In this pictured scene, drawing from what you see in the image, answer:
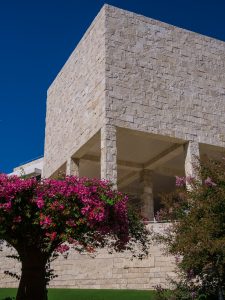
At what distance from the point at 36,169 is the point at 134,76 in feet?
58.8

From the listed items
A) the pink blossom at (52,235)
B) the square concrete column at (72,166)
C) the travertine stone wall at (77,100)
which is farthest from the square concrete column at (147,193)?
the pink blossom at (52,235)

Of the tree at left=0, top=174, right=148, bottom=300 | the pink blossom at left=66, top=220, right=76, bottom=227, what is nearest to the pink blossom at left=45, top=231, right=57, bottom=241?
the tree at left=0, top=174, right=148, bottom=300

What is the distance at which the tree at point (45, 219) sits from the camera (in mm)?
9672

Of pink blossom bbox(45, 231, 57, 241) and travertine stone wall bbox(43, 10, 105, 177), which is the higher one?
travertine stone wall bbox(43, 10, 105, 177)

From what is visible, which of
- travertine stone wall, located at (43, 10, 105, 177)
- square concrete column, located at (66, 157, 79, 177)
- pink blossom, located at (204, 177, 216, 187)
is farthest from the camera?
square concrete column, located at (66, 157, 79, 177)

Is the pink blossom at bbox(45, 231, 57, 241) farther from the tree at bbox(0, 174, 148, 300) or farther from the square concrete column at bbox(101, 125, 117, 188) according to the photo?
the square concrete column at bbox(101, 125, 117, 188)

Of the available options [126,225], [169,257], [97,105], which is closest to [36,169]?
[97,105]

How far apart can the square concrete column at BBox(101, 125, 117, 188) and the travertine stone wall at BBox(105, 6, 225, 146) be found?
2.05 ft

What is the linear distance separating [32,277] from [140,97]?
14.8 metres

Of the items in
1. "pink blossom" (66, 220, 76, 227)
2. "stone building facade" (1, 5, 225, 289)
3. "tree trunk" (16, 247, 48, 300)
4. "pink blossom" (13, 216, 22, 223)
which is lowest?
"tree trunk" (16, 247, 48, 300)

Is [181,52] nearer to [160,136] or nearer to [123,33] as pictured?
[123,33]

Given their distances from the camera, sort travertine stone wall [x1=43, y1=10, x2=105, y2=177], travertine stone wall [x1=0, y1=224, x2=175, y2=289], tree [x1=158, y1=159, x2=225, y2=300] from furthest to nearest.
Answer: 1. travertine stone wall [x1=43, y1=10, x2=105, y2=177]
2. travertine stone wall [x1=0, y1=224, x2=175, y2=289]
3. tree [x1=158, y1=159, x2=225, y2=300]

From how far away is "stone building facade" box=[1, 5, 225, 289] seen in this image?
2277cm

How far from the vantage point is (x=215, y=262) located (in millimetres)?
10016
